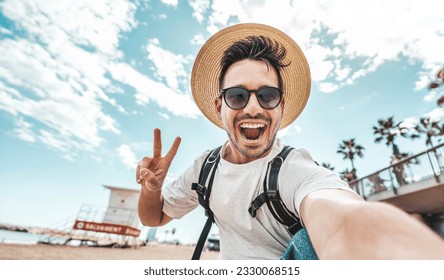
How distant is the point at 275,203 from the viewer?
1495 mm

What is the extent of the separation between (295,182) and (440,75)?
2236 centimetres

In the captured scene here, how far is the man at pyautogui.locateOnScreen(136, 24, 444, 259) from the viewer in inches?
26.8

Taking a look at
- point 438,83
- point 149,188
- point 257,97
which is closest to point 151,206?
point 149,188

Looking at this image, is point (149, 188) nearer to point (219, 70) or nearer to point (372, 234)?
point (219, 70)

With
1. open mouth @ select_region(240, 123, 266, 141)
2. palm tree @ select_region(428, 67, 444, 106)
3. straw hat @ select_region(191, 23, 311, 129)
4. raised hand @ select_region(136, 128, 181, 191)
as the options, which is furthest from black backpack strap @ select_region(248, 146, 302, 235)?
palm tree @ select_region(428, 67, 444, 106)

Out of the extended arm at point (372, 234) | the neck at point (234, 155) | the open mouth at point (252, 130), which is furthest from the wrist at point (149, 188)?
the extended arm at point (372, 234)

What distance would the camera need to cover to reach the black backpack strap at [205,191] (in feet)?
6.31

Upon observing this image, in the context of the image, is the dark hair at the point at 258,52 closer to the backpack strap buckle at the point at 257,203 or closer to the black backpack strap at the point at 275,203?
the black backpack strap at the point at 275,203

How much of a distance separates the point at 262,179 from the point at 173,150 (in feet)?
3.10

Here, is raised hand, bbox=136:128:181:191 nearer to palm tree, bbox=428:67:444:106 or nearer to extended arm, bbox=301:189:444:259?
extended arm, bbox=301:189:444:259

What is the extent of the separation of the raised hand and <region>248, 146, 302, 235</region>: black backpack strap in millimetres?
900

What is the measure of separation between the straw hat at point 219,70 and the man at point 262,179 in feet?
0.03

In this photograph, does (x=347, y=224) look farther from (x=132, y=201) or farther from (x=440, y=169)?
(x=132, y=201)
